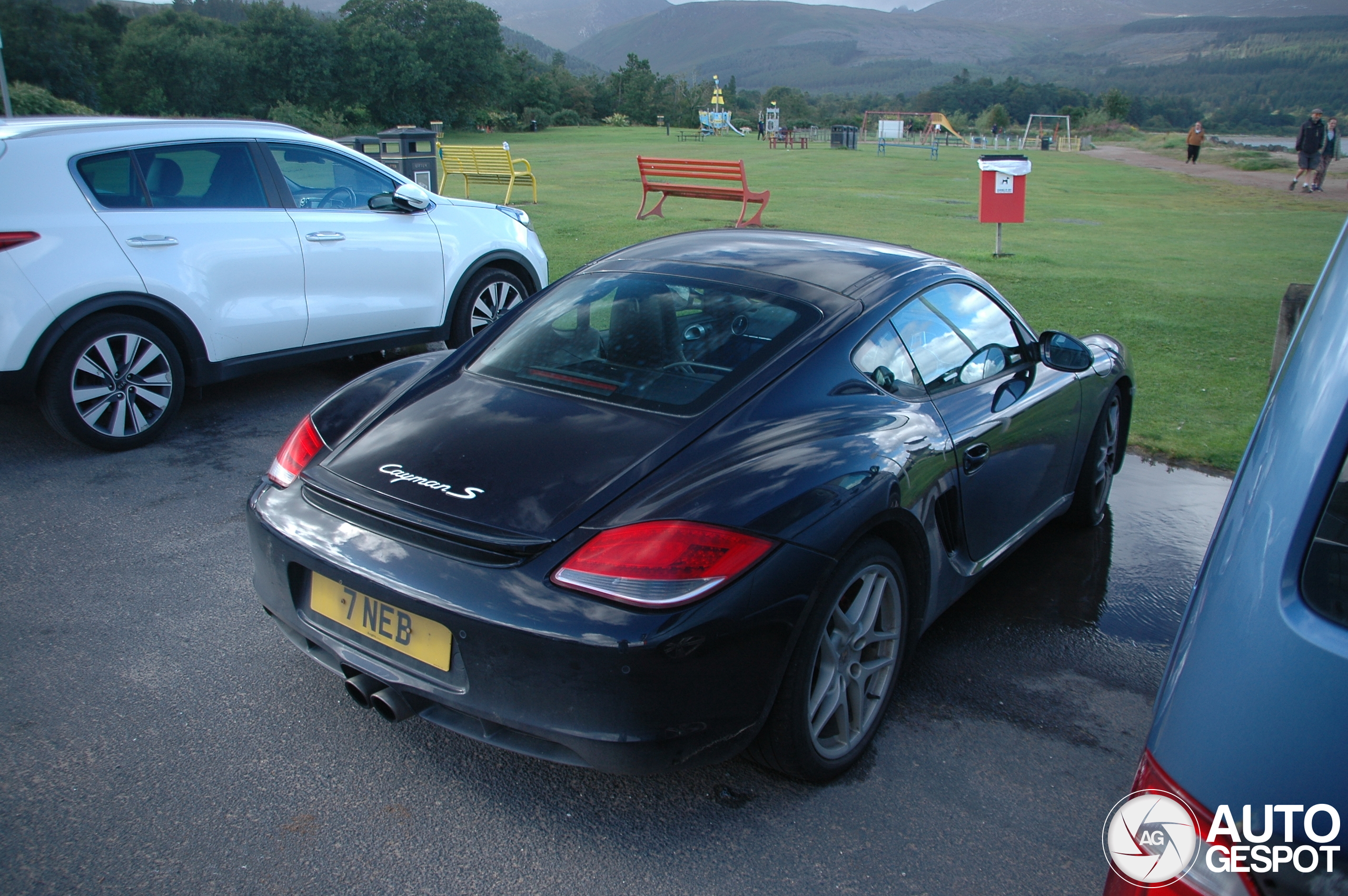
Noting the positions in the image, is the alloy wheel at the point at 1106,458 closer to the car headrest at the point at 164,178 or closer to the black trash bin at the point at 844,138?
the car headrest at the point at 164,178

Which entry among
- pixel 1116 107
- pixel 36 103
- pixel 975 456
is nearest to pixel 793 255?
pixel 975 456

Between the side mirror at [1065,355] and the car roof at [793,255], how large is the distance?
58 centimetres

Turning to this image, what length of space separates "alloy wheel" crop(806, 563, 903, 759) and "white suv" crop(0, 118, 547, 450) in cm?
440

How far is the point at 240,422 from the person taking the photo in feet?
19.2

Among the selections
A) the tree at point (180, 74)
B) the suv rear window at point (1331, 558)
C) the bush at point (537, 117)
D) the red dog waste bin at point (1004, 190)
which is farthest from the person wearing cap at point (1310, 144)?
the tree at point (180, 74)

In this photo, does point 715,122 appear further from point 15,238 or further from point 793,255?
point 793,255

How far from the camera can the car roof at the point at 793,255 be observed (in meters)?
3.20

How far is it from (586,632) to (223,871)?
1.06 m

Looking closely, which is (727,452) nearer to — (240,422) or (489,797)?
(489,797)

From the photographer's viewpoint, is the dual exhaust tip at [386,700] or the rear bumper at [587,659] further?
the dual exhaust tip at [386,700]

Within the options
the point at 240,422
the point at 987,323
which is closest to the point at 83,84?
the point at 240,422

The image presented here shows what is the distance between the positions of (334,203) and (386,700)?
4.71 meters

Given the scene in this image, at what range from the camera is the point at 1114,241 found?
1395 cm

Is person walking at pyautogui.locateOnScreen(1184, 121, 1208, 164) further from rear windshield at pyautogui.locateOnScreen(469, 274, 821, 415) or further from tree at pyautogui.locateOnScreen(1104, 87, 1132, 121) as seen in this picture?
tree at pyautogui.locateOnScreen(1104, 87, 1132, 121)
